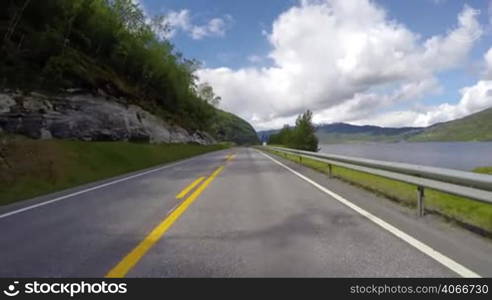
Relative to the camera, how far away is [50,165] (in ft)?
41.2

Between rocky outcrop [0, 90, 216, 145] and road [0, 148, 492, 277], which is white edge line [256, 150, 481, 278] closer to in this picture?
road [0, 148, 492, 277]

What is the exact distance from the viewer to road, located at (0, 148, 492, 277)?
3.63 m

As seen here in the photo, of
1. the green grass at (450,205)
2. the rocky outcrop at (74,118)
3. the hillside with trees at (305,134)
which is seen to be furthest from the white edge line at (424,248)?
the hillside with trees at (305,134)

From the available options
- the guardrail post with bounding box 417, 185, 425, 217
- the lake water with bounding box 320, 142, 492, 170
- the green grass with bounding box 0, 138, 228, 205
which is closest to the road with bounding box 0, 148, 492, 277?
the guardrail post with bounding box 417, 185, 425, 217

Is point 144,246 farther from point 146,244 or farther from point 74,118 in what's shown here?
point 74,118

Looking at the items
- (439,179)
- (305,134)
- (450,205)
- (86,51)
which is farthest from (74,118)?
(305,134)

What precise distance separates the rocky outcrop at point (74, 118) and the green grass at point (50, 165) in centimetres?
601

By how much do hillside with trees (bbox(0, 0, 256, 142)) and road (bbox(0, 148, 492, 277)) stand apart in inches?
854

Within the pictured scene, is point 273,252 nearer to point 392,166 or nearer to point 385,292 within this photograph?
point 385,292

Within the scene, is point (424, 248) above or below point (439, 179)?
below

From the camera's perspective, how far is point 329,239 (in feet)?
15.4

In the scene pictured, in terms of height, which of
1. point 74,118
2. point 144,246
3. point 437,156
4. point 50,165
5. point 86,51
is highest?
point 86,51

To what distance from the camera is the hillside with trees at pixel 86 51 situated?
84.7ft

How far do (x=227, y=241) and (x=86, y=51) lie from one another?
38121 millimetres
